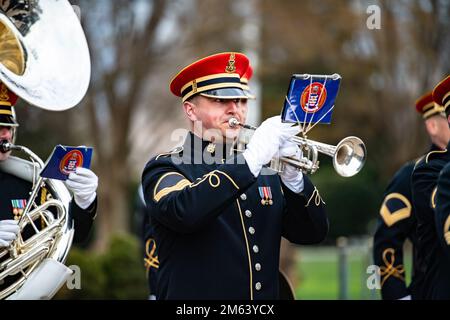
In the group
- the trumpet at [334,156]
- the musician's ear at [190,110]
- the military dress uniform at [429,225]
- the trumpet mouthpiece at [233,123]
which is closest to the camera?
the trumpet at [334,156]

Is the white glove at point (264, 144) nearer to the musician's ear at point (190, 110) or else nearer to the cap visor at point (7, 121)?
the musician's ear at point (190, 110)

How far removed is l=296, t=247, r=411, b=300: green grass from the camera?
32.2ft

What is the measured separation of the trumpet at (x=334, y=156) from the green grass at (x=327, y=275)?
2.97 m

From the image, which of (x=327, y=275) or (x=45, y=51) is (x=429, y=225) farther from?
(x=327, y=275)

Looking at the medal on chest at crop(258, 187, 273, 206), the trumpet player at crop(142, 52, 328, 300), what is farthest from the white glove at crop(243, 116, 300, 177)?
the medal on chest at crop(258, 187, 273, 206)

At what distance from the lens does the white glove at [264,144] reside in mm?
3875

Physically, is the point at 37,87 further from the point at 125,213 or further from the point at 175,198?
the point at 125,213

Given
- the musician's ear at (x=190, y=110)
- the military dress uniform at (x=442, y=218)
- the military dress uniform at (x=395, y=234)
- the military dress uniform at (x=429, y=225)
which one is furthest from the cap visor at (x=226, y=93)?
the military dress uniform at (x=395, y=234)

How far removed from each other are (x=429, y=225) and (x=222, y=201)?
1.73 meters

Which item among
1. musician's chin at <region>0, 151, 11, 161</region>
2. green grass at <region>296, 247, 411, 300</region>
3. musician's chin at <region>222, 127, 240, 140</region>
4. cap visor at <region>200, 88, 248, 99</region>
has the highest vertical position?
cap visor at <region>200, 88, 248, 99</region>

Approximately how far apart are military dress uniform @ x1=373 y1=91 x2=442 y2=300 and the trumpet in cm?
184

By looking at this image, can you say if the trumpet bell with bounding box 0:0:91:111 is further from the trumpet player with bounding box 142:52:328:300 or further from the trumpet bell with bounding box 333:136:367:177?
the trumpet bell with bounding box 333:136:367:177

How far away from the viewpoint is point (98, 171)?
638 inches
